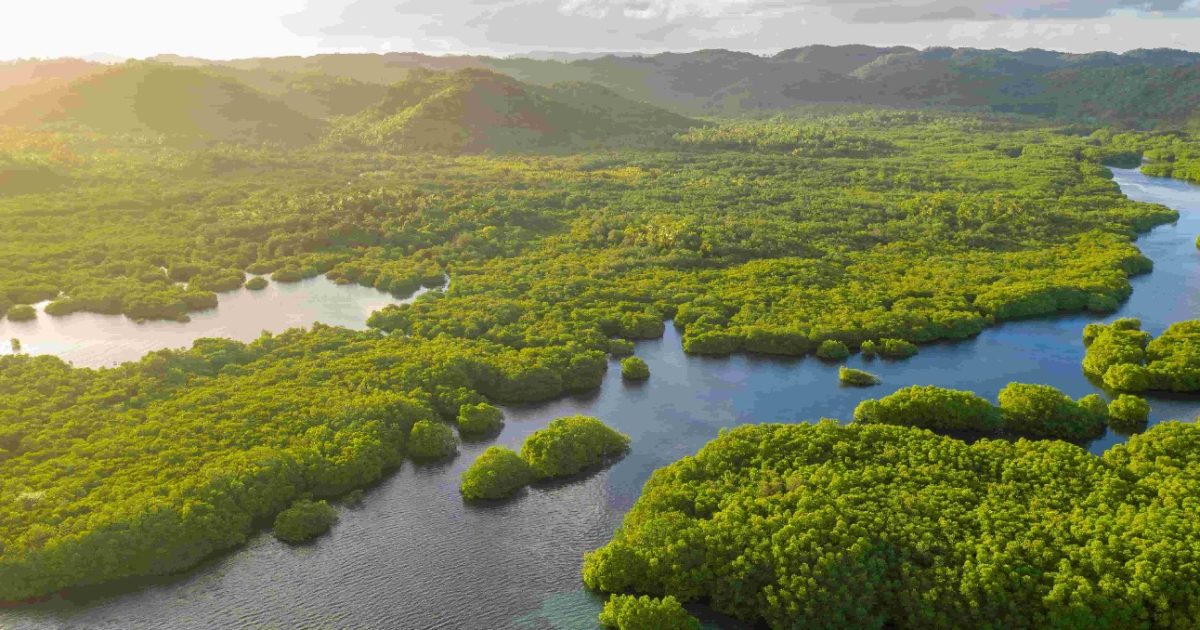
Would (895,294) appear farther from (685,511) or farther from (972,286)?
(685,511)

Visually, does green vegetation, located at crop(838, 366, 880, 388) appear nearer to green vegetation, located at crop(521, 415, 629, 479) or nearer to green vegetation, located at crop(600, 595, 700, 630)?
green vegetation, located at crop(521, 415, 629, 479)

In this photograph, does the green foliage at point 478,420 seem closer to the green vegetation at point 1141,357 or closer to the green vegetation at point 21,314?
the green vegetation at point 1141,357

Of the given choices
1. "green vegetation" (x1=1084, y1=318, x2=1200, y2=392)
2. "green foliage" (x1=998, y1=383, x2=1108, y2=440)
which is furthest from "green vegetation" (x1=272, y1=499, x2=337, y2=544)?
"green vegetation" (x1=1084, y1=318, x2=1200, y2=392)

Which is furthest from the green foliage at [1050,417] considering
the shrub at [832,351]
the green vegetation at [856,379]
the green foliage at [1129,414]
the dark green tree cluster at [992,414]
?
the shrub at [832,351]

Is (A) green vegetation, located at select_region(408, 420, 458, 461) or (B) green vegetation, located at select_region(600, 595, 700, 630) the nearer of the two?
(B) green vegetation, located at select_region(600, 595, 700, 630)

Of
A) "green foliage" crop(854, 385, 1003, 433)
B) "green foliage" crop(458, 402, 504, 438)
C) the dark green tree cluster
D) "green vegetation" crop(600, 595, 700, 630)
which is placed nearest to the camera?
"green vegetation" crop(600, 595, 700, 630)

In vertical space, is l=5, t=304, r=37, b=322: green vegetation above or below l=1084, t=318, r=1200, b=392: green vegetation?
above
